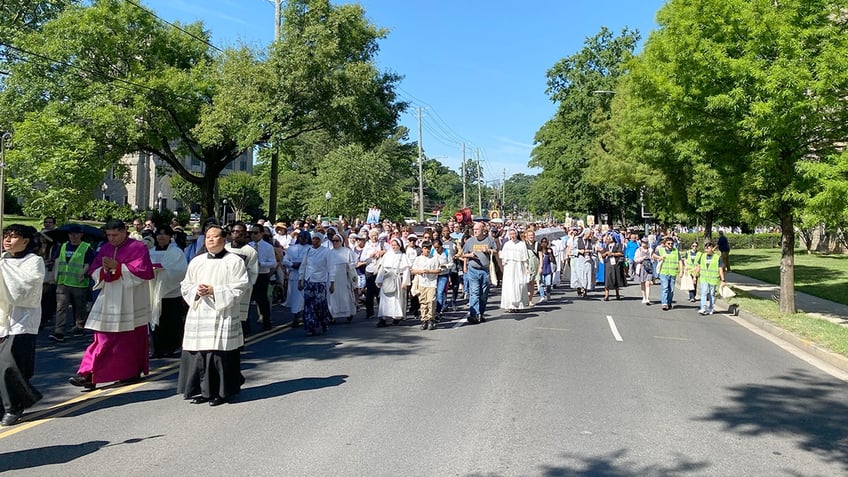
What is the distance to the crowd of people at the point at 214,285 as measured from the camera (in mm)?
6180

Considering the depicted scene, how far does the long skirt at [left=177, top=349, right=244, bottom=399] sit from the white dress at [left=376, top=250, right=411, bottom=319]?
586 cm

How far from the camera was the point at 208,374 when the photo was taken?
657cm

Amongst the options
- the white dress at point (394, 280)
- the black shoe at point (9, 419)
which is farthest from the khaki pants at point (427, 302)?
the black shoe at point (9, 419)

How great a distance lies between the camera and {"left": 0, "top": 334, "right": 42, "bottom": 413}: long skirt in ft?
19.0

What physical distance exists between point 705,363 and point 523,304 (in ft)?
19.0

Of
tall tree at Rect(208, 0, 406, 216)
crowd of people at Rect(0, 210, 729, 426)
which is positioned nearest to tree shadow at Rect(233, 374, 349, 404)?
crowd of people at Rect(0, 210, 729, 426)

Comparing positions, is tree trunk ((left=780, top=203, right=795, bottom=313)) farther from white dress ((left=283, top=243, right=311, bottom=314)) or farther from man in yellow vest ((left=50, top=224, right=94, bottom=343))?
man in yellow vest ((left=50, top=224, right=94, bottom=343))

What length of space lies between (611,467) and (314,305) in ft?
22.6

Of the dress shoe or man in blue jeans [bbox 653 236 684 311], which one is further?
man in blue jeans [bbox 653 236 684 311]

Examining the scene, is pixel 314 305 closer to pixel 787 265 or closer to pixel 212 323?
pixel 212 323

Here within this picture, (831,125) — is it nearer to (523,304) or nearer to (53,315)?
(523,304)

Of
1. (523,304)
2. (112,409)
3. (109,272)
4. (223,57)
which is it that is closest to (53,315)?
(109,272)

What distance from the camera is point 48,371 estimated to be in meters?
8.09

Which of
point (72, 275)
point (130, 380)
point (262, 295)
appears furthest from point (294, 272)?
point (130, 380)
